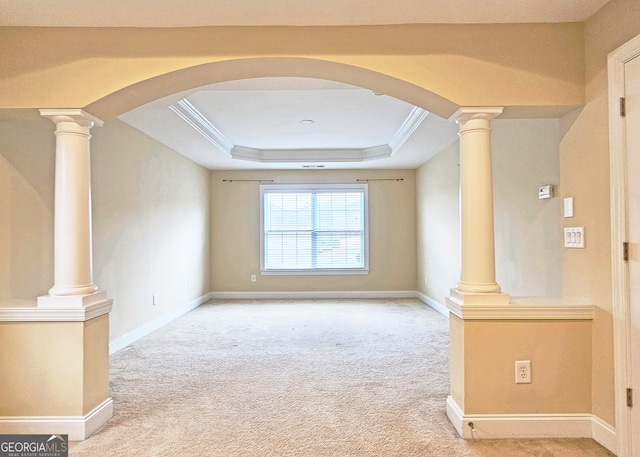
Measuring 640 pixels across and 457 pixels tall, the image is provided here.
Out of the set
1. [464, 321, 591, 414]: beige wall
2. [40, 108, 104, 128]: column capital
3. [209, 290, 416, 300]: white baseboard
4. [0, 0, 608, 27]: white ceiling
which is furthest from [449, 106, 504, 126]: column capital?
[209, 290, 416, 300]: white baseboard

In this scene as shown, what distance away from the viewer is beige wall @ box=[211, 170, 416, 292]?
7.22 metres

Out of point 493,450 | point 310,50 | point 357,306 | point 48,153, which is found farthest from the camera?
point 357,306

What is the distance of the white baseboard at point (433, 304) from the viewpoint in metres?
5.55

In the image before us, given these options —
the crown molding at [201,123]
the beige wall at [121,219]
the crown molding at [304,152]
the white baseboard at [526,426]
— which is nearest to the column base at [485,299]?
the white baseboard at [526,426]

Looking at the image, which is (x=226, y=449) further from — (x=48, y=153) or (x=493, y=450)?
(x=48, y=153)

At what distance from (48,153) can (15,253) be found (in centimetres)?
75

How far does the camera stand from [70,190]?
7.71 ft

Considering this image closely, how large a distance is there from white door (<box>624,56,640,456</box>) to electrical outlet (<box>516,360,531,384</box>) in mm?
470

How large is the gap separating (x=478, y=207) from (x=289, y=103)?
251 centimetres

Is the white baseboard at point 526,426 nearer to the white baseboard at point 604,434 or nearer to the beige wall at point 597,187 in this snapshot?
the white baseboard at point 604,434

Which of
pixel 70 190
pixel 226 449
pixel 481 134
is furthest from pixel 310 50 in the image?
pixel 226 449

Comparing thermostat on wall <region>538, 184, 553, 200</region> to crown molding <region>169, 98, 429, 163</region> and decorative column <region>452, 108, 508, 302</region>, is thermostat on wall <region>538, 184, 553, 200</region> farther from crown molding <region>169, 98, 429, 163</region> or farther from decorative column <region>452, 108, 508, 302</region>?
crown molding <region>169, 98, 429, 163</region>

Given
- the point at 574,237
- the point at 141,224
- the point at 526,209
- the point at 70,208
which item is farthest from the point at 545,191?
the point at 141,224

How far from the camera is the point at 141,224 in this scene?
4.61 metres
